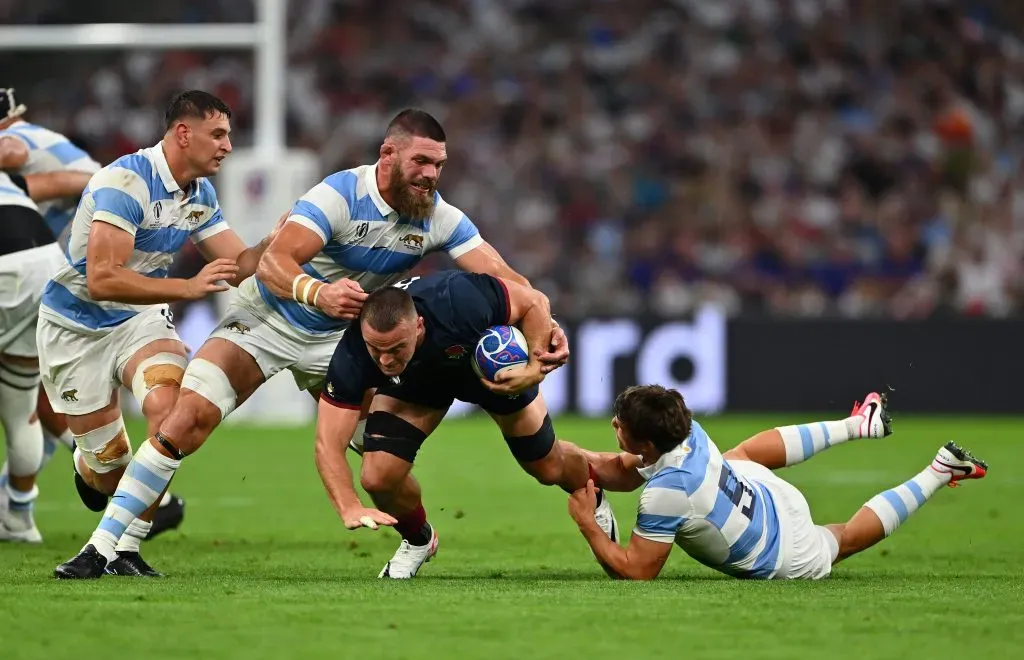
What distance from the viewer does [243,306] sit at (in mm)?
8172

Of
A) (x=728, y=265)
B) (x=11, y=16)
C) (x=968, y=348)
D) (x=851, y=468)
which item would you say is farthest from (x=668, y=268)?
(x=11, y=16)

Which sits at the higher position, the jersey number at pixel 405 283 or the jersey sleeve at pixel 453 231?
the jersey sleeve at pixel 453 231

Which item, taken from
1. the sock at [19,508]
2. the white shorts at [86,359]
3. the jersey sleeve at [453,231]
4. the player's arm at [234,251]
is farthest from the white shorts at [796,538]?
the sock at [19,508]

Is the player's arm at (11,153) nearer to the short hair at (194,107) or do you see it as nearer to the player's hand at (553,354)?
the short hair at (194,107)

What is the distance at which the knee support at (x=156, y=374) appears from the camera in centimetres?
780

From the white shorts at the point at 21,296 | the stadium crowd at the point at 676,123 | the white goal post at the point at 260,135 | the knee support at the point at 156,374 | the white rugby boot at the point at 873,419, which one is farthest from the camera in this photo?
the stadium crowd at the point at 676,123

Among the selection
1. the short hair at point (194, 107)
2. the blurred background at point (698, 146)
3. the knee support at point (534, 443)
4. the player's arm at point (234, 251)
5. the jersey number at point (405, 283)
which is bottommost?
the blurred background at point (698, 146)

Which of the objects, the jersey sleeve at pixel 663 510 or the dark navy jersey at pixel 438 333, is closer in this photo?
the jersey sleeve at pixel 663 510

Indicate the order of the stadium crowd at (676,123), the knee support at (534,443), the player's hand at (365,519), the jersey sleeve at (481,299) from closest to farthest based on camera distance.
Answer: the player's hand at (365,519) → the jersey sleeve at (481,299) → the knee support at (534,443) → the stadium crowd at (676,123)

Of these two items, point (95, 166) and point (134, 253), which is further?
point (95, 166)

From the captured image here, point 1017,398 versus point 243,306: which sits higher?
point 243,306

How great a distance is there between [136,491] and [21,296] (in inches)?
91.2

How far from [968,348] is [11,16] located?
45.6ft

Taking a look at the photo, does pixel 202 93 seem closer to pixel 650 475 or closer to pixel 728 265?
pixel 650 475
